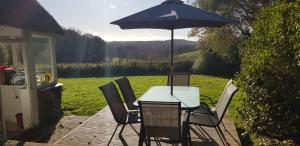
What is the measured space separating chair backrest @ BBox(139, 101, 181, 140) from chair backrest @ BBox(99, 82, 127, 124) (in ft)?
3.14

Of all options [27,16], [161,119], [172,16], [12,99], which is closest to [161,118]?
[161,119]

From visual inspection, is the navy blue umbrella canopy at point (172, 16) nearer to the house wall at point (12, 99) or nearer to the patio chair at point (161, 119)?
the patio chair at point (161, 119)

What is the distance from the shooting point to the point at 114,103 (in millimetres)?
5043

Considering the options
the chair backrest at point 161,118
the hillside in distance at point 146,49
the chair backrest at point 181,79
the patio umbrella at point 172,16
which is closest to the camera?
the chair backrest at point 161,118

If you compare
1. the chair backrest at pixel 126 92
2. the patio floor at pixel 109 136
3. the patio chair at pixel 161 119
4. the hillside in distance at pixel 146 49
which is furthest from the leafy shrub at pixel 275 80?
the hillside in distance at pixel 146 49

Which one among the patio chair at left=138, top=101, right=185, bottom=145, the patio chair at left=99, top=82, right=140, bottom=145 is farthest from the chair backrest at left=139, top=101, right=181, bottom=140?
the patio chair at left=99, top=82, right=140, bottom=145

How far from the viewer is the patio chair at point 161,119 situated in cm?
Answer: 373

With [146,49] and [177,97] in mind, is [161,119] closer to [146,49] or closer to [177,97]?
[177,97]

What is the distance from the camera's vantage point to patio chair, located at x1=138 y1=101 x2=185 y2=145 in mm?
3733

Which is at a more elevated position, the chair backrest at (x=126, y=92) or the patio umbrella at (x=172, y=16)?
the patio umbrella at (x=172, y=16)

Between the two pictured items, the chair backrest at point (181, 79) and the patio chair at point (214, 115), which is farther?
the chair backrest at point (181, 79)

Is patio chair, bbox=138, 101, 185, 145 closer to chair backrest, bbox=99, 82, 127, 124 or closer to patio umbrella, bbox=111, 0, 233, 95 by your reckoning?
chair backrest, bbox=99, 82, 127, 124

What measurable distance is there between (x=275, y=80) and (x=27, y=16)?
5961mm

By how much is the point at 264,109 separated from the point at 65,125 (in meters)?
4.77
